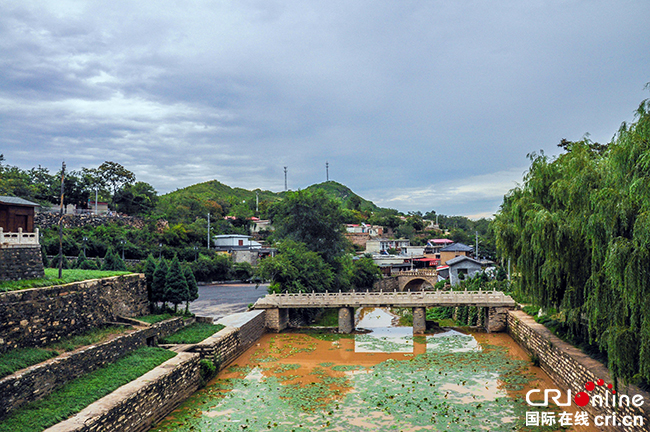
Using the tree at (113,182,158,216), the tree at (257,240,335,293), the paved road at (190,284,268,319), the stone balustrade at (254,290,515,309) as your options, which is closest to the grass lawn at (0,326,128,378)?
the paved road at (190,284,268,319)

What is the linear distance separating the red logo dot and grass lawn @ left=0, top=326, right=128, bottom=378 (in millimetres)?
14959

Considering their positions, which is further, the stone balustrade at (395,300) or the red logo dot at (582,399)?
the stone balustrade at (395,300)

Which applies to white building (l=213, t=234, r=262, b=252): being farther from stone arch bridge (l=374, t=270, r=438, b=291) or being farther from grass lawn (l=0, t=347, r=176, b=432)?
grass lawn (l=0, t=347, r=176, b=432)

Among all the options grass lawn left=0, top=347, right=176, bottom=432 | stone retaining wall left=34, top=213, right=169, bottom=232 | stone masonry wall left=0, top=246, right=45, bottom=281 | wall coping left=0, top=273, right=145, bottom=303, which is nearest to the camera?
grass lawn left=0, top=347, right=176, bottom=432

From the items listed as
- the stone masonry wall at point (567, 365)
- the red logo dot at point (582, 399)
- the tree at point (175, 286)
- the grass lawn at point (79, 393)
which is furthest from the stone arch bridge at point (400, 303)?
the red logo dot at point (582, 399)

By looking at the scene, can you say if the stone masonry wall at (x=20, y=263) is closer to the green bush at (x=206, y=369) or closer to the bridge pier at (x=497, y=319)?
the green bush at (x=206, y=369)

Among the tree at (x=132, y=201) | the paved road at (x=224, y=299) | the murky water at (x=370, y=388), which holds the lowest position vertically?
the murky water at (x=370, y=388)

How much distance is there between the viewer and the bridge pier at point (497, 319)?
2616cm

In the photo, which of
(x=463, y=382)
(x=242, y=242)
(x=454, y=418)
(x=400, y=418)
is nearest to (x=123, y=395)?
(x=400, y=418)

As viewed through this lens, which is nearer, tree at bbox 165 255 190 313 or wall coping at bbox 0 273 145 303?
wall coping at bbox 0 273 145 303

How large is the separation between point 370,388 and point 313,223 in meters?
22.1

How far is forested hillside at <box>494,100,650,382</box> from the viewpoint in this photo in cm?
937

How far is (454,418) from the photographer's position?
1337cm

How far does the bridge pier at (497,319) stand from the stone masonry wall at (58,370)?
18446 millimetres
